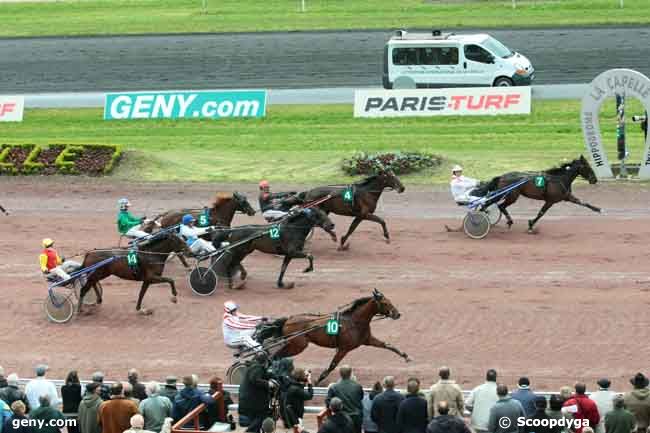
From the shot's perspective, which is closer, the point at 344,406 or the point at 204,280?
the point at 344,406

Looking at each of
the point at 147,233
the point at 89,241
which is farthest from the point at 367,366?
the point at 89,241

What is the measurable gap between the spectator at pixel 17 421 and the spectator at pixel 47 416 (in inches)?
4.8

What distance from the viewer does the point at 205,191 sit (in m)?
31.0

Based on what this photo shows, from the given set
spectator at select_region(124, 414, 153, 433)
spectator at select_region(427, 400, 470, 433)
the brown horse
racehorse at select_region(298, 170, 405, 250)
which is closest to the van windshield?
racehorse at select_region(298, 170, 405, 250)

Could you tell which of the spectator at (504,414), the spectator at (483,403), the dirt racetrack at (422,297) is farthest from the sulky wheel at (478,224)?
the spectator at (504,414)

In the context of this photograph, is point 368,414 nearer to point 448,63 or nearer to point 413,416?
point 413,416

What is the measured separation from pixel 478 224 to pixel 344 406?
37.9ft

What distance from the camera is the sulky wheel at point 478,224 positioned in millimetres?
25812

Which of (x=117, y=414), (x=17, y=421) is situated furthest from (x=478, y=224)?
(x=17, y=421)

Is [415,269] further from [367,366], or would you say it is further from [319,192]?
[367,366]

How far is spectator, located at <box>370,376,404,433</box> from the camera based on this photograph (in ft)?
48.2

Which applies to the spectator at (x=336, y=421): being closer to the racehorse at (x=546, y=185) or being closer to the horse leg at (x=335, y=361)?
the horse leg at (x=335, y=361)

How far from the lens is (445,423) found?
13430 millimetres

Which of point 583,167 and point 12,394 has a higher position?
point 583,167
